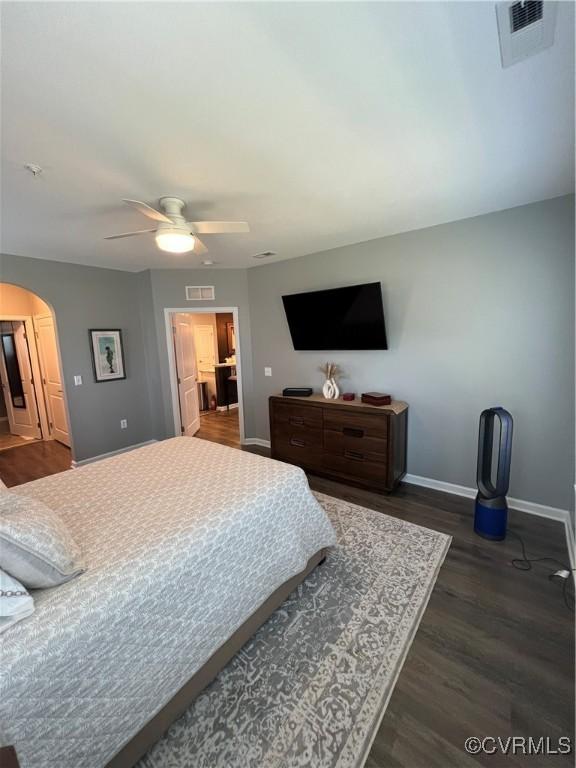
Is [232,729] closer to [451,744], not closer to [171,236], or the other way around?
[451,744]

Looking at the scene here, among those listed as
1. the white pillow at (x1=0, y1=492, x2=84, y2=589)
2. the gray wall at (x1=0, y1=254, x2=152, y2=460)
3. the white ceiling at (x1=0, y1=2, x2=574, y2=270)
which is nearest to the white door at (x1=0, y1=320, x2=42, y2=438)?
the gray wall at (x1=0, y1=254, x2=152, y2=460)

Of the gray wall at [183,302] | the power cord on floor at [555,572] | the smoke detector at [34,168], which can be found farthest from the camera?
the gray wall at [183,302]

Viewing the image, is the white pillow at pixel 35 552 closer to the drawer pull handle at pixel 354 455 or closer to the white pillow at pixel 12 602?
the white pillow at pixel 12 602

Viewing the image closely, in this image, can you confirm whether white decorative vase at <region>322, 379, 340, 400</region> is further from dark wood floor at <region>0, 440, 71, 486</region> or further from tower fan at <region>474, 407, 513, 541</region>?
dark wood floor at <region>0, 440, 71, 486</region>

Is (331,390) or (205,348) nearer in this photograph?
(331,390)

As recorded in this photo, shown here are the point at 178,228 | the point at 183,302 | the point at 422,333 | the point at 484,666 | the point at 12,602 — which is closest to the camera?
the point at 12,602

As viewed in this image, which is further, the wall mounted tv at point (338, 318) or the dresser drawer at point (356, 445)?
the wall mounted tv at point (338, 318)

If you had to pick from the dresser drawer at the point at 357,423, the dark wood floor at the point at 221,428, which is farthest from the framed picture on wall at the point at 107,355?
the dresser drawer at the point at 357,423

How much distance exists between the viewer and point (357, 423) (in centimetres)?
316

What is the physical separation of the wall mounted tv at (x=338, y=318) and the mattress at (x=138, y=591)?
185cm

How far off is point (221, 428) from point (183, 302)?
7.73ft

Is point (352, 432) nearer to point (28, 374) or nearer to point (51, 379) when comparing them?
point (51, 379)

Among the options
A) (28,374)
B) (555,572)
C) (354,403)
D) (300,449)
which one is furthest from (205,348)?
(555,572)

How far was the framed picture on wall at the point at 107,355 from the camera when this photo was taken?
415 cm
